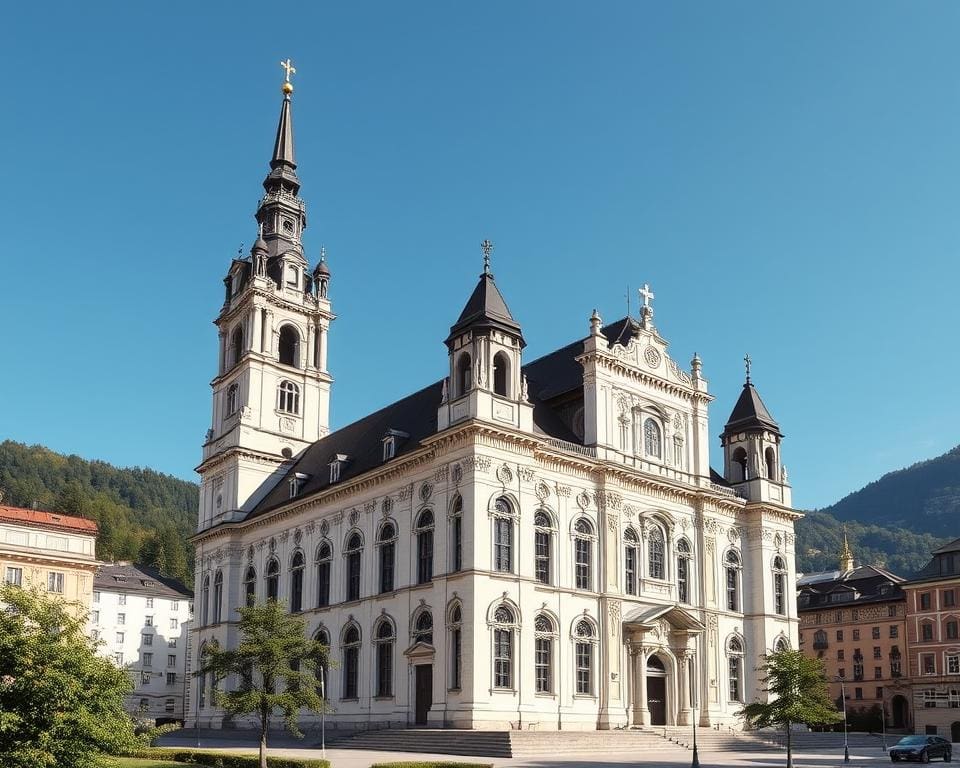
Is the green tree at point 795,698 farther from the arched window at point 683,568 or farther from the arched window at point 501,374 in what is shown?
the arched window at point 501,374

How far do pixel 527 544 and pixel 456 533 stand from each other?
3.54m

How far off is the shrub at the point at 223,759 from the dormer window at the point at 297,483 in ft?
87.4

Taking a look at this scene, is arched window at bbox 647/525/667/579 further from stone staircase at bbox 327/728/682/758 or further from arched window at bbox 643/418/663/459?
stone staircase at bbox 327/728/682/758

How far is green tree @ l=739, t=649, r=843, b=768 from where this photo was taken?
4131 centimetres

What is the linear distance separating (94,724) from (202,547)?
55757 mm

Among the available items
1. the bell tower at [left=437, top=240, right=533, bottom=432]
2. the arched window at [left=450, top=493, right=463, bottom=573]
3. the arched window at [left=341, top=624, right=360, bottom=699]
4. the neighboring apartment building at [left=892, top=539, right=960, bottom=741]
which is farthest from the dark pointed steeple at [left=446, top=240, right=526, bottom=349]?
the neighboring apartment building at [left=892, top=539, right=960, bottom=741]

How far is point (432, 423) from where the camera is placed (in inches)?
2318

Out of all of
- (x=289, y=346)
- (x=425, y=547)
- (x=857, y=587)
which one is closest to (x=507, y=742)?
(x=425, y=547)

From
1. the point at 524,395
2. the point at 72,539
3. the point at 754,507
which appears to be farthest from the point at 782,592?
the point at 72,539

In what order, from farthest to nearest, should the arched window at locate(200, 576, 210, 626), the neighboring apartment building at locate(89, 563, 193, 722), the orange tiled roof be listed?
the neighboring apartment building at locate(89, 563, 193, 722), the orange tiled roof, the arched window at locate(200, 576, 210, 626)

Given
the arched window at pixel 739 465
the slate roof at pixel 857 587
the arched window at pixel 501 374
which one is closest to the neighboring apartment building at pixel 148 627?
the arched window at pixel 739 465

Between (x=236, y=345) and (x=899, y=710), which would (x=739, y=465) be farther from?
(x=899, y=710)

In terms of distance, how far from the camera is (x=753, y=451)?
67.9 m

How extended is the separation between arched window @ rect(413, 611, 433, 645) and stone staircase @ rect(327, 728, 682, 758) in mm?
A: 4253
